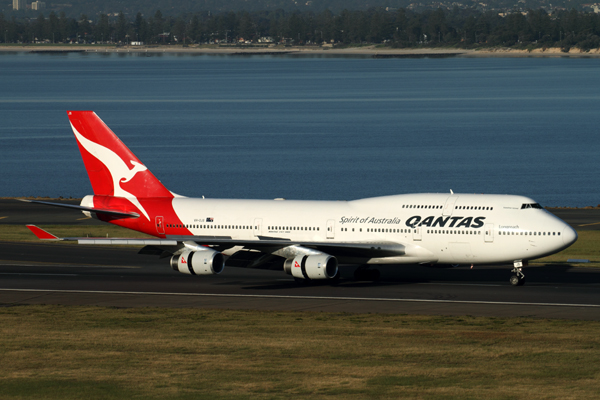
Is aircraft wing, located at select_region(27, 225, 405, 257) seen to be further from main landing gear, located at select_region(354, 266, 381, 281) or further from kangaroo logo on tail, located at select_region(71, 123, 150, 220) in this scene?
kangaroo logo on tail, located at select_region(71, 123, 150, 220)

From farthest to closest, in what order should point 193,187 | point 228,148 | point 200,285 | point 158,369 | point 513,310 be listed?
point 228,148 → point 193,187 → point 200,285 → point 513,310 → point 158,369

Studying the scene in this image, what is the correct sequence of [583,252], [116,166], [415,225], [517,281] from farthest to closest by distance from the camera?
1. [583,252]
2. [116,166]
3. [517,281]
4. [415,225]

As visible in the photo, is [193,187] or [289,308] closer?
[289,308]

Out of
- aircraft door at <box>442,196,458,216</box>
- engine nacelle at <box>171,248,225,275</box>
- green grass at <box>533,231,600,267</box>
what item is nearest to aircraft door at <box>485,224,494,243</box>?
aircraft door at <box>442,196,458,216</box>

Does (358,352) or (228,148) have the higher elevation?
(358,352)

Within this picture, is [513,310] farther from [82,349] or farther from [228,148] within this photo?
[228,148]

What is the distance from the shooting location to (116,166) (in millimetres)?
58219

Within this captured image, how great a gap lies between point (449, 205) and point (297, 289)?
9911 mm

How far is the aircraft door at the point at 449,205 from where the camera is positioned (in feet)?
166

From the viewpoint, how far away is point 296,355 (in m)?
33.4

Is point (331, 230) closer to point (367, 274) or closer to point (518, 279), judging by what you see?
point (367, 274)

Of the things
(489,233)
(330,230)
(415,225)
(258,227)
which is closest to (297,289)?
(330,230)

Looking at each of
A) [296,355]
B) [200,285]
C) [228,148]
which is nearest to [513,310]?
[296,355]

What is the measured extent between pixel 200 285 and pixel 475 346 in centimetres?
2258
